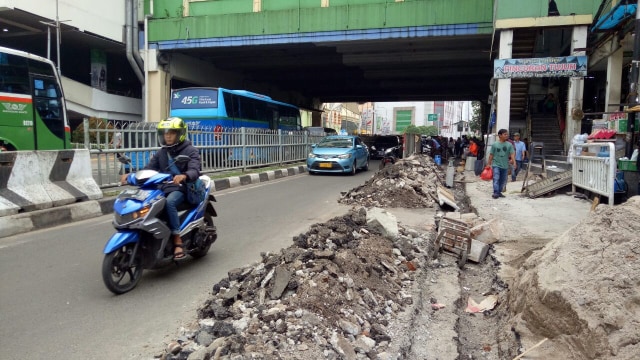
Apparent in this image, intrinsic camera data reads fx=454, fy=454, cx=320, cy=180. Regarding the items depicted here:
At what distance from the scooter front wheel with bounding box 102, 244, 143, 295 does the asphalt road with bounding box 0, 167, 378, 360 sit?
0.10m

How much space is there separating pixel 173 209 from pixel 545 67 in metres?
15.1

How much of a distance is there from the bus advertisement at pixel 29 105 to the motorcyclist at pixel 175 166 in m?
6.96

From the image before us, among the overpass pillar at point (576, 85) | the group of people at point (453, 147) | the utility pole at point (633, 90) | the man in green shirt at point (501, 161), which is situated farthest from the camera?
the group of people at point (453, 147)

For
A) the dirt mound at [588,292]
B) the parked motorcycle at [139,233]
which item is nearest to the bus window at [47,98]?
the parked motorcycle at [139,233]

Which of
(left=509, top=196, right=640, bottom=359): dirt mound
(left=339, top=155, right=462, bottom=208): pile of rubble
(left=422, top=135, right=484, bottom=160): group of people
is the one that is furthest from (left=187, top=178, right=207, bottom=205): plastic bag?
(left=422, top=135, right=484, bottom=160): group of people

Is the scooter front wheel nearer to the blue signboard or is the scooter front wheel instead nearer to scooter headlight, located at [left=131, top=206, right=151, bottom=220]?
scooter headlight, located at [left=131, top=206, right=151, bottom=220]

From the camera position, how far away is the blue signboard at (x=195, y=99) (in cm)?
1675

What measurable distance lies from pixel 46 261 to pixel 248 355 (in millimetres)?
3783

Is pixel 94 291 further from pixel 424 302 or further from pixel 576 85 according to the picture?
pixel 576 85

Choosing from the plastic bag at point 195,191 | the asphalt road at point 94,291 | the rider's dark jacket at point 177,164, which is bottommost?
the asphalt road at point 94,291

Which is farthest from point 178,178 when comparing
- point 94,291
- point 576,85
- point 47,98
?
point 576,85

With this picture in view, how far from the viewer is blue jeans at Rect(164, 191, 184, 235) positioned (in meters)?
4.55

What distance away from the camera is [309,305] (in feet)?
11.0

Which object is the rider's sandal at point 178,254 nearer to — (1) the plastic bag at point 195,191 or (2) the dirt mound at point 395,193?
(1) the plastic bag at point 195,191
